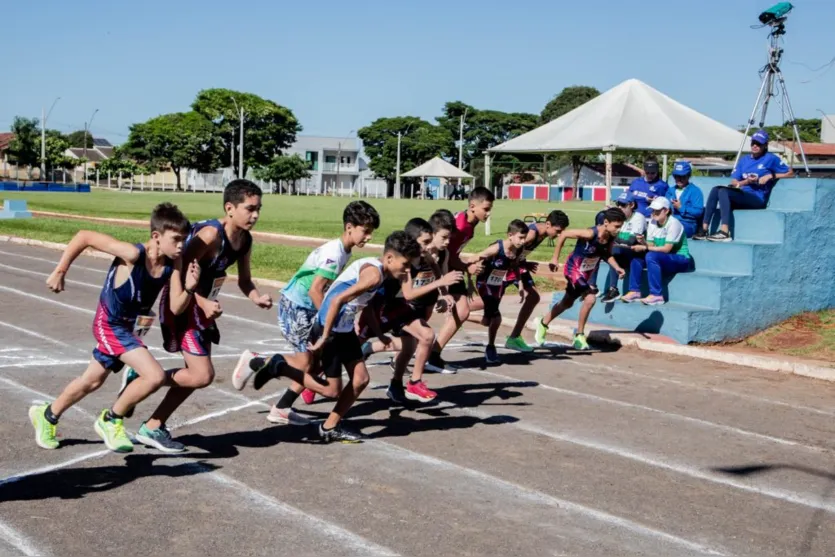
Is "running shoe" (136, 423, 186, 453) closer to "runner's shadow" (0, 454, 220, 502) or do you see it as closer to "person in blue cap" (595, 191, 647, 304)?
"runner's shadow" (0, 454, 220, 502)

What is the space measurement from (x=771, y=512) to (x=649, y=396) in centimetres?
365

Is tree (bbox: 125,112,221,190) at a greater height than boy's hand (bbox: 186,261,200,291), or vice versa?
tree (bbox: 125,112,221,190)

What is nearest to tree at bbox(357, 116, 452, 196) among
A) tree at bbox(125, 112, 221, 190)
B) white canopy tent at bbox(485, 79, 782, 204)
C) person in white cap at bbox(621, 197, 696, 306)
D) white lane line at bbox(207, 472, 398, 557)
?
tree at bbox(125, 112, 221, 190)

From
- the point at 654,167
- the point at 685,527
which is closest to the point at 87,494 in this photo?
the point at 685,527

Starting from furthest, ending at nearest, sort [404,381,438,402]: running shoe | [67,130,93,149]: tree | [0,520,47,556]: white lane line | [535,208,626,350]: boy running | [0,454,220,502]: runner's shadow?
[67,130,93,149]: tree → [535,208,626,350]: boy running → [404,381,438,402]: running shoe → [0,454,220,502]: runner's shadow → [0,520,47,556]: white lane line

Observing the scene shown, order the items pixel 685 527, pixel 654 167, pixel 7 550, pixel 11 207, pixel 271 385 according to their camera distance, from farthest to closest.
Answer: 1. pixel 11 207
2. pixel 654 167
3. pixel 271 385
4. pixel 685 527
5. pixel 7 550

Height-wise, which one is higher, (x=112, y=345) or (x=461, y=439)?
(x=112, y=345)

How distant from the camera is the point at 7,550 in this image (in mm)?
5129

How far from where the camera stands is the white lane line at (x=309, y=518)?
5.32m

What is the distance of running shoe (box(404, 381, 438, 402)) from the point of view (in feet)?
29.4

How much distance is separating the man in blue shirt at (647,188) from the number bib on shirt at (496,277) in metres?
5.13

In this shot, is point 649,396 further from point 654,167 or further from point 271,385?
point 654,167

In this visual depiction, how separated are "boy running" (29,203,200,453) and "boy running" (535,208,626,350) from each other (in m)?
6.27

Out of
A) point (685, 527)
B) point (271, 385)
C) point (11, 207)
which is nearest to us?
point (685, 527)
